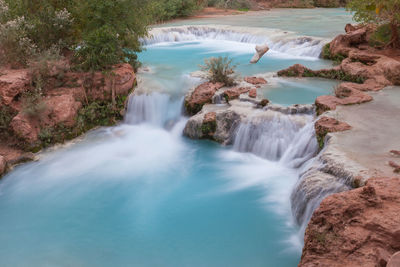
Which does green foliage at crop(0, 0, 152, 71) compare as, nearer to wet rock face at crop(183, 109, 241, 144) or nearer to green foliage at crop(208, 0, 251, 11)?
wet rock face at crop(183, 109, 241, 144)

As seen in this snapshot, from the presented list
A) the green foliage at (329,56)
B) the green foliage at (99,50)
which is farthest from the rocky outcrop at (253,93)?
the green foliage at (329,56)

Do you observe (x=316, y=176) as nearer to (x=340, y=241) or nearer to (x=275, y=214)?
(x=275, y=214)

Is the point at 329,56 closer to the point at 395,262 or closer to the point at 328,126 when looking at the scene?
the point at 328,126

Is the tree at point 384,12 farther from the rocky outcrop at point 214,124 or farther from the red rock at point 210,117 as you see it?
the red rock at point 210,117

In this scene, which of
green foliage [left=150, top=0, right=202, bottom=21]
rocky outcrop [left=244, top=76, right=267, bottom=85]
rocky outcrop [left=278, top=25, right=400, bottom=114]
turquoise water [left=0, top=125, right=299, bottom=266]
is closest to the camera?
turquoise water [left=0, top=125, right=299, bottom=266]

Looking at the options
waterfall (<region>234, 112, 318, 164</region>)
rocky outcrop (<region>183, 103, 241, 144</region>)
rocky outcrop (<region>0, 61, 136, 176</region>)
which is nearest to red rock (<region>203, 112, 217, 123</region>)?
rocky outcrop (<region>183, 103, 241, 144</region>)

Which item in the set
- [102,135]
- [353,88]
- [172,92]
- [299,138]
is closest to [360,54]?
[353,88]

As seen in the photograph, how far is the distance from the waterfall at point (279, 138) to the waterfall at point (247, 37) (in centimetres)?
797

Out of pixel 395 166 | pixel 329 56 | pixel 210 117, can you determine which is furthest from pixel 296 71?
pixel 395 166

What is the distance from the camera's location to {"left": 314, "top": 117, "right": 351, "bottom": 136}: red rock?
7.79 meters

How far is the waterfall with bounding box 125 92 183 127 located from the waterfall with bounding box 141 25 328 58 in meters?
4.84

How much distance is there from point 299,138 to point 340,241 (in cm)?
469

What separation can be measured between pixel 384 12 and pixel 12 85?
495 inches

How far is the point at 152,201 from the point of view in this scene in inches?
313
